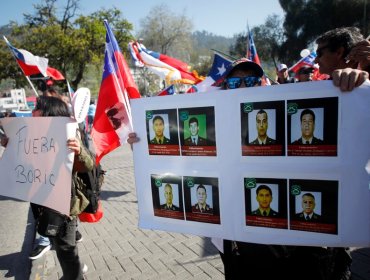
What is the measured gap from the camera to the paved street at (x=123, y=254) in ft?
10.5

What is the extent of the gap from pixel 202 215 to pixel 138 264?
6.71 feet

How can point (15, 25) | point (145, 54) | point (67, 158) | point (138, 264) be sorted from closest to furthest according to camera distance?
point (67, 158) < point (138, 264) < point (145, 54) < point (15, 25)

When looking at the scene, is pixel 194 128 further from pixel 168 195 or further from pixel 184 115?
pixel 168 195

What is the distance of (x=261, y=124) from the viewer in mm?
1497

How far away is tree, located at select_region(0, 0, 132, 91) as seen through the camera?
78.2ft

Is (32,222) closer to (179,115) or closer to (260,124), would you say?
(179,115)

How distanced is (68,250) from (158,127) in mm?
1558

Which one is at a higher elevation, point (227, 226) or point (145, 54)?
point (145, 54)

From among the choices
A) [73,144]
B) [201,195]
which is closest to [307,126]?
[201,195]

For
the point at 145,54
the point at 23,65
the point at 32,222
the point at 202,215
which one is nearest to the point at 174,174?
the point at 202,215

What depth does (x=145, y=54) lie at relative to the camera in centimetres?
671

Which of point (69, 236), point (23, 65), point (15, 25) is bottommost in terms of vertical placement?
point (69, 236)

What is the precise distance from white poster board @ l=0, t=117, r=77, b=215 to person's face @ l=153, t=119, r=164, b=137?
76 centimetres

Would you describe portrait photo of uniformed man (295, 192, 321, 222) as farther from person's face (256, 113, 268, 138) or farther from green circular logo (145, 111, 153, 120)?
green circular logo (145, 111, 153, 120)
